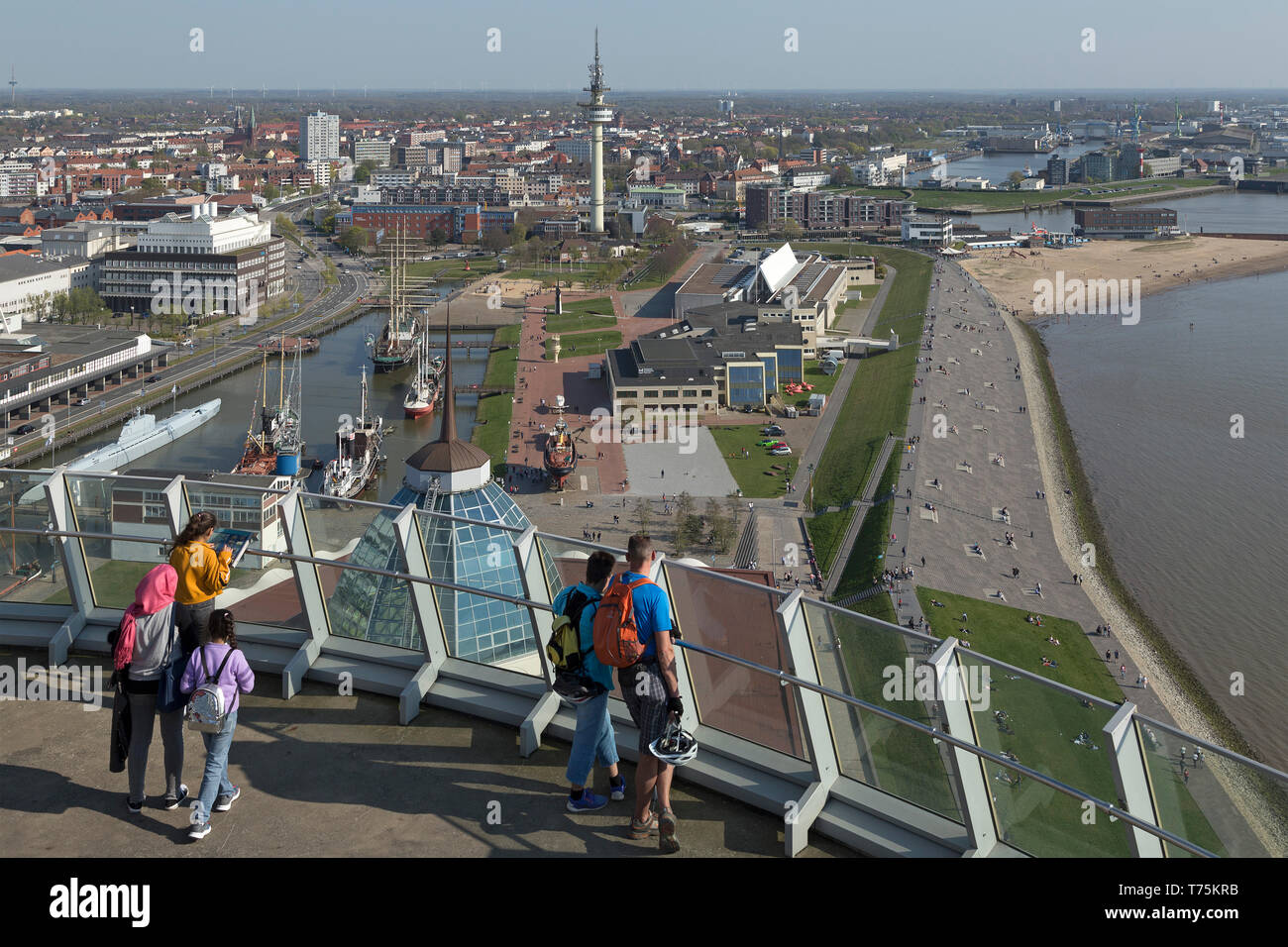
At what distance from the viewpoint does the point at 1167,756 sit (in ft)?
6.84

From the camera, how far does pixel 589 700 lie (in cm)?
246

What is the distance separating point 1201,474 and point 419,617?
17.9 metres

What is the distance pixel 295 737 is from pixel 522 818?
2.10 feet

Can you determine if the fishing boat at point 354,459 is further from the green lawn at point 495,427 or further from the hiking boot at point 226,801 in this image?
the hiking boot at point 226,801

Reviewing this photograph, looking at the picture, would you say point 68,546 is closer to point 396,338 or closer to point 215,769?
point 215,769

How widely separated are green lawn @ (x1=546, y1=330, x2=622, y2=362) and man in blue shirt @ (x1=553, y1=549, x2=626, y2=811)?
26.8 m

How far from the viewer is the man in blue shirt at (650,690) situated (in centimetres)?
232

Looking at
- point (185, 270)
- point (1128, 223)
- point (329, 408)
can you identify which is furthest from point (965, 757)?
point (1128, 223)

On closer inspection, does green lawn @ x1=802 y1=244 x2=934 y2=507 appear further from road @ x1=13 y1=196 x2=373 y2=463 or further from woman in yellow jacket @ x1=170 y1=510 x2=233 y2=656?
woman in yellow jacket @ x1=170 y1=510 x2=233 y2=656

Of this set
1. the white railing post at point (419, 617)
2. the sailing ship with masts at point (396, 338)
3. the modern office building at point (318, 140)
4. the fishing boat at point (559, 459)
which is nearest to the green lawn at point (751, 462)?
the fishing boat at point (559, 459)

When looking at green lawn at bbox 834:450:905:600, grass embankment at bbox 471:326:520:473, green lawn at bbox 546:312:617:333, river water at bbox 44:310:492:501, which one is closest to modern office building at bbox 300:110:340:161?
green lawn at bbox 546:312:617:333

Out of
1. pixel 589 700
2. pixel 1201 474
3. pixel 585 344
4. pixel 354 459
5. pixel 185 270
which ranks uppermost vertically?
pixel 185 270
